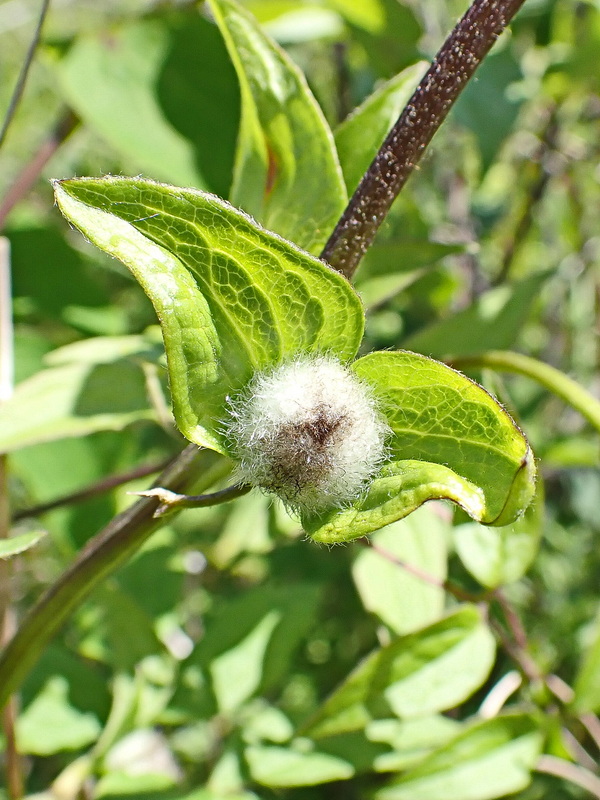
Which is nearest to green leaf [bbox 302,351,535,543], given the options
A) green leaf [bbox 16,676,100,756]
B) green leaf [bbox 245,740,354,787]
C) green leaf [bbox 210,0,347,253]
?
green leaf [bbox 210,0,347,253]

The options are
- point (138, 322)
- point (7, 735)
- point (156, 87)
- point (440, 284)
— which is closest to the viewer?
point (7, 735)

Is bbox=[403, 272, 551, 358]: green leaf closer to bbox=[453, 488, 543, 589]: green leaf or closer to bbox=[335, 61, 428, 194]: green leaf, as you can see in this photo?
bbox=[453, 488, 543, 589]: green leaf

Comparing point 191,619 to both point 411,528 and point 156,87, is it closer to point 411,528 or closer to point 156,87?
point 411,528

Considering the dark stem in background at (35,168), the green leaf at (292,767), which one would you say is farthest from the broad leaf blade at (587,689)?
the dark stem in background at (35,168)

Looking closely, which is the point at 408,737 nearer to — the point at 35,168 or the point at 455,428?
the point at 455,428

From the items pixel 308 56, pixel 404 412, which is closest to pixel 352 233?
pixel 404 412

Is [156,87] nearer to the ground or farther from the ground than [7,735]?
farther from the ground

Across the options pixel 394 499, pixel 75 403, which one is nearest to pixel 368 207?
pixel 394 499

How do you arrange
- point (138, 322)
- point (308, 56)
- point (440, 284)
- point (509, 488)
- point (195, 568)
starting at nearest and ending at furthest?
point (509, 488), point (440, 284), point (195, 568), point (138, 322), point (308, 56)
